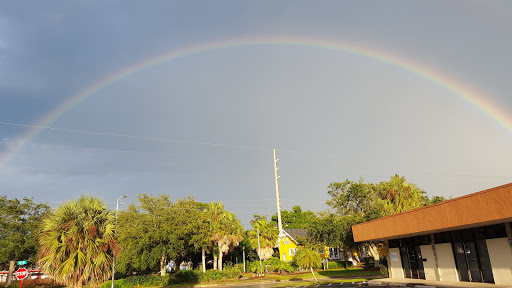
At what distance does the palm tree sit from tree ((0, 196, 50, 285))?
49.3 metres

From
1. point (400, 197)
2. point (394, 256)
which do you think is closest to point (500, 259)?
point (394, 256)

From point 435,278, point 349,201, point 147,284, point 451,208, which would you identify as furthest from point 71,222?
point 349,201

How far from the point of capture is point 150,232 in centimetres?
4300

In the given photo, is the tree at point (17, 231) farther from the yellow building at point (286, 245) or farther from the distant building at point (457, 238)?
the distant building at point (457, 238)

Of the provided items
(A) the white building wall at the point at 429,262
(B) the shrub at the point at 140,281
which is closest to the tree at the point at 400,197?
(A) the white building wall at the point at 429,262

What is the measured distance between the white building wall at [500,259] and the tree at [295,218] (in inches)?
3507

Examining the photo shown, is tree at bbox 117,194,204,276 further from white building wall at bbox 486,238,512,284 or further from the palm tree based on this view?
white building wall at bbox 486,238,512,284

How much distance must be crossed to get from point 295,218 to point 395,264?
283 ft

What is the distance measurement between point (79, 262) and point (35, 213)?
62.0 m

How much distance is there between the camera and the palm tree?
1648 cm

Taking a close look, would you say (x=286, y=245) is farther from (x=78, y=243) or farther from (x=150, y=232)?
(x=78, y=243)

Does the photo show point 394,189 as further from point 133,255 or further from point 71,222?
point 71,222

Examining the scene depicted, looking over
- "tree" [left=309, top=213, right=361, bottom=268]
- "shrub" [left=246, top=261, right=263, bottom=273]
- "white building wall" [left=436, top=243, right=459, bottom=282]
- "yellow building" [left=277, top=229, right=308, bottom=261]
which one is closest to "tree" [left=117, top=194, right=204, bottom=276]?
"shrub" [left=246, top=261, right=263, bottom=273]

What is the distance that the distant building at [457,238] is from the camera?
1766 cm
